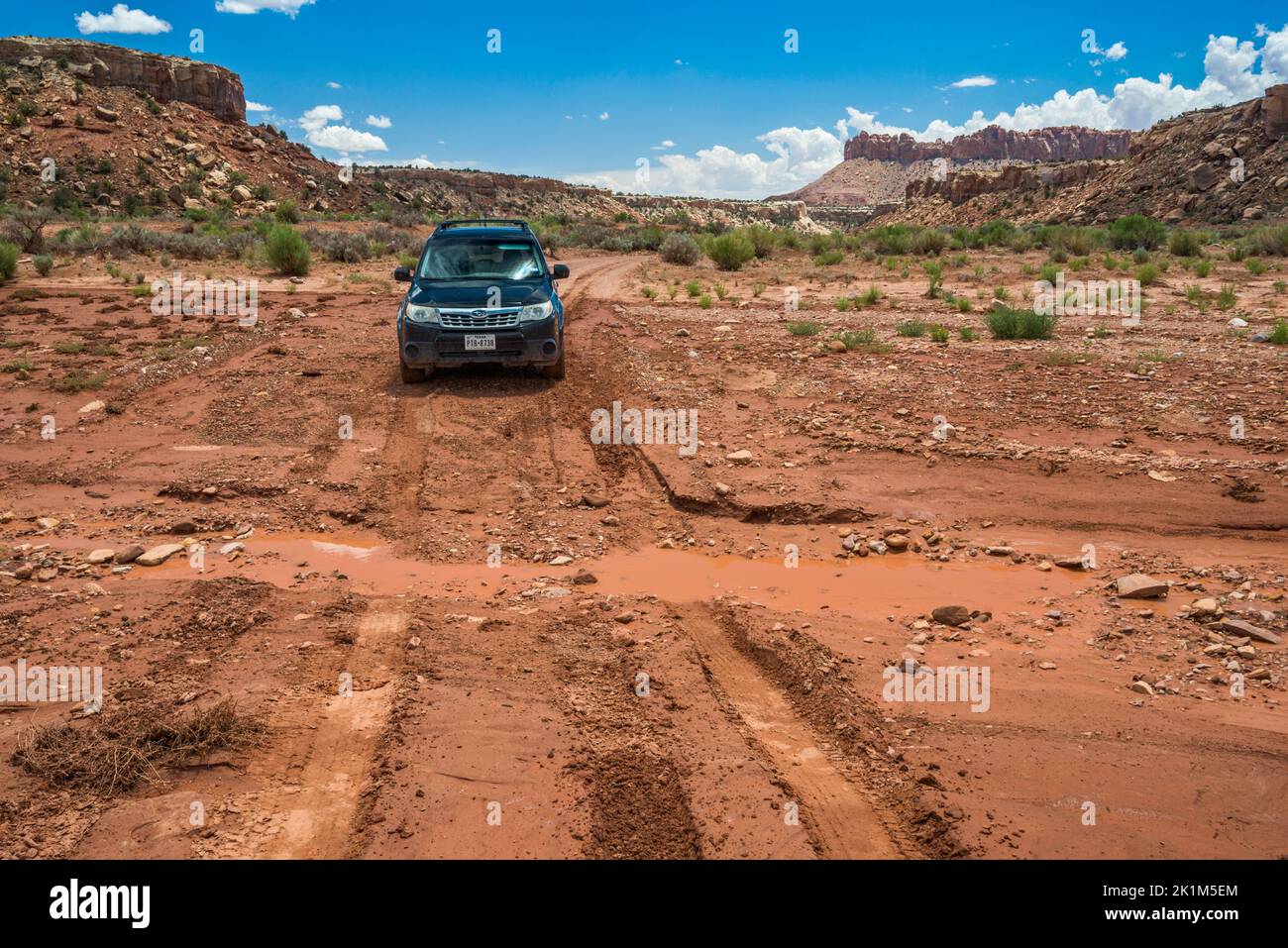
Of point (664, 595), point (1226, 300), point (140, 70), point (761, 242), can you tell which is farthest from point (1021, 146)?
point (664, 595)

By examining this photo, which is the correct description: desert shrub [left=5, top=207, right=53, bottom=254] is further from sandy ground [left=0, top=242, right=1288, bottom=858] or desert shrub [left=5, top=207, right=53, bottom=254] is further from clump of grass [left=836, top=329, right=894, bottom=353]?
clump of grass [left=836, top=329, right=894, bottom=353]

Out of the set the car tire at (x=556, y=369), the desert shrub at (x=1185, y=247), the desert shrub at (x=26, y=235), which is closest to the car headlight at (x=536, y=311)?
the car tire at (x=556, y=369)

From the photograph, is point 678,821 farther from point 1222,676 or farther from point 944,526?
point 944,526

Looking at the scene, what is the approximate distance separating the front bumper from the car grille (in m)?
0.05

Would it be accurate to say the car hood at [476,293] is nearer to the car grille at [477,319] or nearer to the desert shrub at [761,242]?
the car grille at [477,319]

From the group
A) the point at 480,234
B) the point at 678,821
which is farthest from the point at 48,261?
the point at 678,821

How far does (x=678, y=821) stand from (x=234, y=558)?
Answer: 452cm

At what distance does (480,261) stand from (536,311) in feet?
4.49

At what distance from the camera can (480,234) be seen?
39.4 feet

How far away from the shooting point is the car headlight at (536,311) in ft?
35.8

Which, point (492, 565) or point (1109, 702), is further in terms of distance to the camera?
point (492, 565)

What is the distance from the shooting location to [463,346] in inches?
425

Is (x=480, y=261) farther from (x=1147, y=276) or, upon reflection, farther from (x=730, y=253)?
(x=1147, y=276)

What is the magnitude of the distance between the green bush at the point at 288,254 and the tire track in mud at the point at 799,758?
58.3 feet
